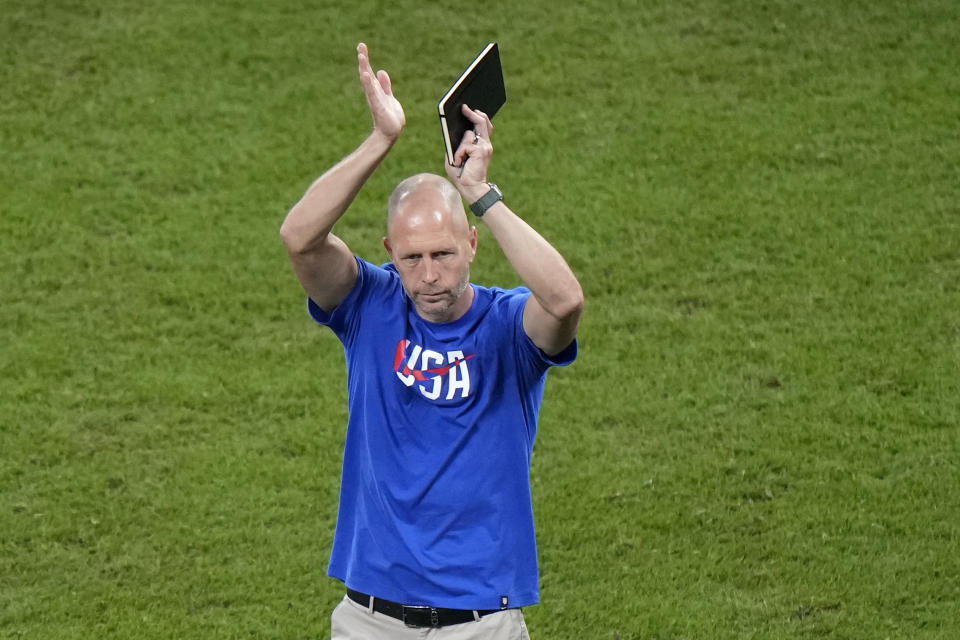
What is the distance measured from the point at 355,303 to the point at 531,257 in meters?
0.71

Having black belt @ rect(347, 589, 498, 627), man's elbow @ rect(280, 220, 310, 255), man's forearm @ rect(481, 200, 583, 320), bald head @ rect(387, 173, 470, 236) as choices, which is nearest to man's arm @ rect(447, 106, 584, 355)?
man's forearm @ rect(481, 200, 583, 320)

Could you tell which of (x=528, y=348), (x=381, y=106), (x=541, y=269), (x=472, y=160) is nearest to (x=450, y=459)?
(x=528, y=348)

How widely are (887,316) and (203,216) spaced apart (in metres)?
4.39

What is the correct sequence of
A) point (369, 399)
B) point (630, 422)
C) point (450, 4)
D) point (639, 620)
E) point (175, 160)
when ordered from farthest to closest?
point (450, 4) → point (175, 160) → point (630, 422) → point (639, 620) → point (369, 399)

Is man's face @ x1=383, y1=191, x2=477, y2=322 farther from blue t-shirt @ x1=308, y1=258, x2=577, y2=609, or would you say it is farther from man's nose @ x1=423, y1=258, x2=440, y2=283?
blue t-shirt @ x1=308, y1=258, x2=577, y2=609

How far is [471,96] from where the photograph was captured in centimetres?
420

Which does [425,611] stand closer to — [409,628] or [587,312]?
[409,628]

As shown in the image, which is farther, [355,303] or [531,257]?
[355,303]

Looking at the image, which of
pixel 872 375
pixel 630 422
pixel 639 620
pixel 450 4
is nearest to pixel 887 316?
pixel 872 375

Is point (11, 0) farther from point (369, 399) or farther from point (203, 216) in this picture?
point (369, 399)

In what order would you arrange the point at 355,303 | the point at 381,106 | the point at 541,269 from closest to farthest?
the point at 541,269 → the point at 381,106 → the point at 355,303

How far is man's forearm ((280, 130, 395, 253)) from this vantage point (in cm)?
421

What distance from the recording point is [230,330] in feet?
28.3

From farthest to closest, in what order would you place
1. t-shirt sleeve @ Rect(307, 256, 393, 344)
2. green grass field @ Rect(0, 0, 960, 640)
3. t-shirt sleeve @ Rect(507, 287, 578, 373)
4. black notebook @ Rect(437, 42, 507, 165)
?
green grass field @ Rect(0, 0, 960, 640), t-shirt sleeve @ Rect(307, 256, 393, 344), t-shirt sleeve @ Rect(507, 287, 578, 373), black notebook @ Rect(437, 42, 507, 165)
